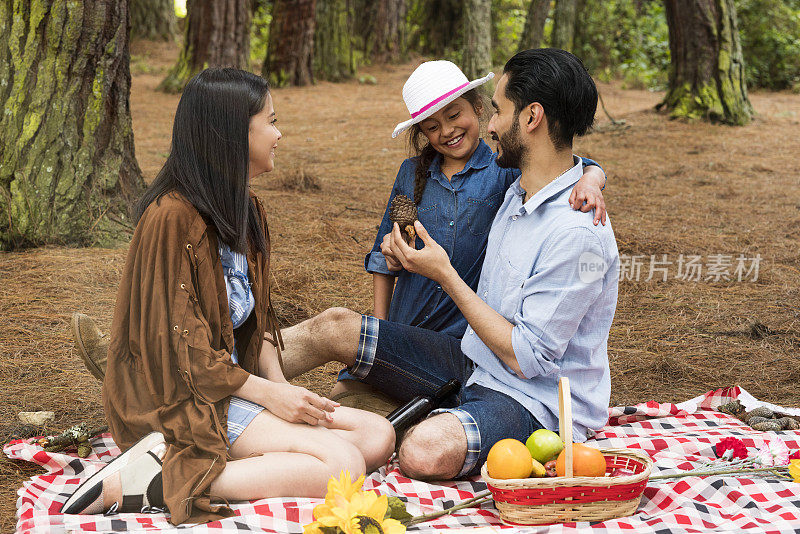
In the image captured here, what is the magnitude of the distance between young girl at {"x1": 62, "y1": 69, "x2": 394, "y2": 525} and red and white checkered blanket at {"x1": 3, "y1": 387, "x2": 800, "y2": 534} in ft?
0.30

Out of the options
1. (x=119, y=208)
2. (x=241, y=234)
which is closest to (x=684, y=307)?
(x=241, y=234)

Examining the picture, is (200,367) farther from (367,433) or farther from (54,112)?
(54,112)

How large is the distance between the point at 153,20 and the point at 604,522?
17.3m

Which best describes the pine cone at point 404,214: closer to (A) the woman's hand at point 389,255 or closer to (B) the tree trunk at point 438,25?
(A) the woman's hand at point 389,255

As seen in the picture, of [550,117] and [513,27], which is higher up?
[513,27]

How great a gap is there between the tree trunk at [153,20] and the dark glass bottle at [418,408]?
16.0 meters

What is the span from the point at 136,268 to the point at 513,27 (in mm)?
20057

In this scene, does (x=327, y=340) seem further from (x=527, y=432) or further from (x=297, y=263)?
(x=297, y=263)

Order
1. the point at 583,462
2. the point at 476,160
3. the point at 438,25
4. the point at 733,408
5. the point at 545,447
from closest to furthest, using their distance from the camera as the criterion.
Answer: the point at 583,462, the point at 545,447, the point at 476,160, the point at 733,408, the point at 438,25

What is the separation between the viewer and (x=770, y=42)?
14.7m

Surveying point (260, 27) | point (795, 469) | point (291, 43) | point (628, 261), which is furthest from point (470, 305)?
point (260, 27)

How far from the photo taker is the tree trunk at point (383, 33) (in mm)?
16203

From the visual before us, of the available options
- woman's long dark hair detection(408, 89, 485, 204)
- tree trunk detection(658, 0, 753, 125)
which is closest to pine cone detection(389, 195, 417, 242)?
woman's long dark hair detection(408, 89, 485, 204)

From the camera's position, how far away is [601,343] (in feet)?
9.27
